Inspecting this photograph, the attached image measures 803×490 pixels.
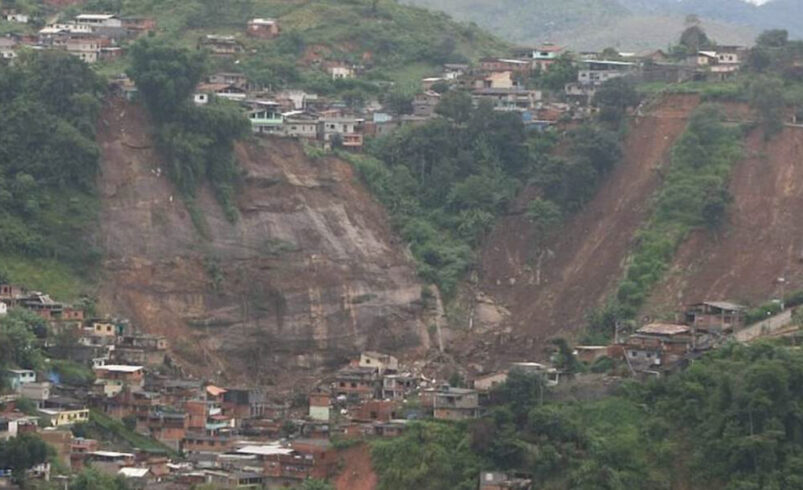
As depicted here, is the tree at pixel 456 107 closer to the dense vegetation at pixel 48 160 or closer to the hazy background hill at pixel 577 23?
the dense vegetation at pixel 48 160

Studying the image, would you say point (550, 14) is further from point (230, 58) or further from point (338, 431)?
point (338, 431)

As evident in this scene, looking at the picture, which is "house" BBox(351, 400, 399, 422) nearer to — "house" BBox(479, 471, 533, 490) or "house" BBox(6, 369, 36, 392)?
"house" BBox(479, 471, 533, 490)

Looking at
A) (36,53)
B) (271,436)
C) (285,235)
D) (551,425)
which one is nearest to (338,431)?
(271,436)

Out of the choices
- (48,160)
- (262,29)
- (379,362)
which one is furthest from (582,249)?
(262,29)

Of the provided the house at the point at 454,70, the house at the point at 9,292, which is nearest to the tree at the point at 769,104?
the house at the point at 454,70

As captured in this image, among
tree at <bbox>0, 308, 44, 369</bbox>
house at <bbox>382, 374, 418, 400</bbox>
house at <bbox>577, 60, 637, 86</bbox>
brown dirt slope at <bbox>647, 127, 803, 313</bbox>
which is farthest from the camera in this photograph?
house at <bbox>577, 60, 637, 86</bbox>

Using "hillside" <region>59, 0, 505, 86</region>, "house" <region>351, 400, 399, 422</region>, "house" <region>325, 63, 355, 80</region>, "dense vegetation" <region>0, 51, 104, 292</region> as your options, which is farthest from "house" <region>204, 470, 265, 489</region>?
"house" <region>325, 63, 355, 80</region>

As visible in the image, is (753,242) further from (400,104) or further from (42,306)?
(42,306)
